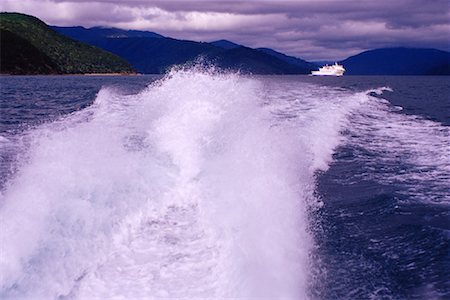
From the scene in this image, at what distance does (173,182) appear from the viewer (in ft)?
36.9

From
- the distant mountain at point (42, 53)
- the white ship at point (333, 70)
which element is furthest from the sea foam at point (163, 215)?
the white ship at point (333, 70)

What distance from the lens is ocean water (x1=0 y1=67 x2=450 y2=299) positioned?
6.85 m

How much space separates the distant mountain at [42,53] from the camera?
13075 centimetres

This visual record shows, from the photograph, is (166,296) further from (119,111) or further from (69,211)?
(119,111)

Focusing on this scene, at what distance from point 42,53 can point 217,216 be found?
487 feet

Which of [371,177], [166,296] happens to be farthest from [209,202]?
[371,177]

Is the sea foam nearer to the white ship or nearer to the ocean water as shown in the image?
the ocean water

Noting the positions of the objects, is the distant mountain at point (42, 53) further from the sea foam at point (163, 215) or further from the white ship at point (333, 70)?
the sea foam at point (163, 215)

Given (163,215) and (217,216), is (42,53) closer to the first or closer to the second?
(163,215)


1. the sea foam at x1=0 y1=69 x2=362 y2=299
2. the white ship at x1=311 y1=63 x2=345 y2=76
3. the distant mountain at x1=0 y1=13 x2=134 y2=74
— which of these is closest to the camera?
the sea foam at x1=0 y1=69 x2=362 y2=299

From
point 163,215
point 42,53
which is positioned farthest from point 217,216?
point 42,53

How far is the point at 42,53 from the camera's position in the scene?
143125mm

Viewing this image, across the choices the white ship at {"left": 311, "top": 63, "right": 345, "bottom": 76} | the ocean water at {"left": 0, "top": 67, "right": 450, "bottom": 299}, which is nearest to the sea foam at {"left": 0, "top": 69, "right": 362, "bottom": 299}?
the ocean water at {"left": 0, "top": 67, "right": 450, "bottom": 299}

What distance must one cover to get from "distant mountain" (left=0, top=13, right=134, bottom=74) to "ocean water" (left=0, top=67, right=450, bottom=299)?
121589mm
